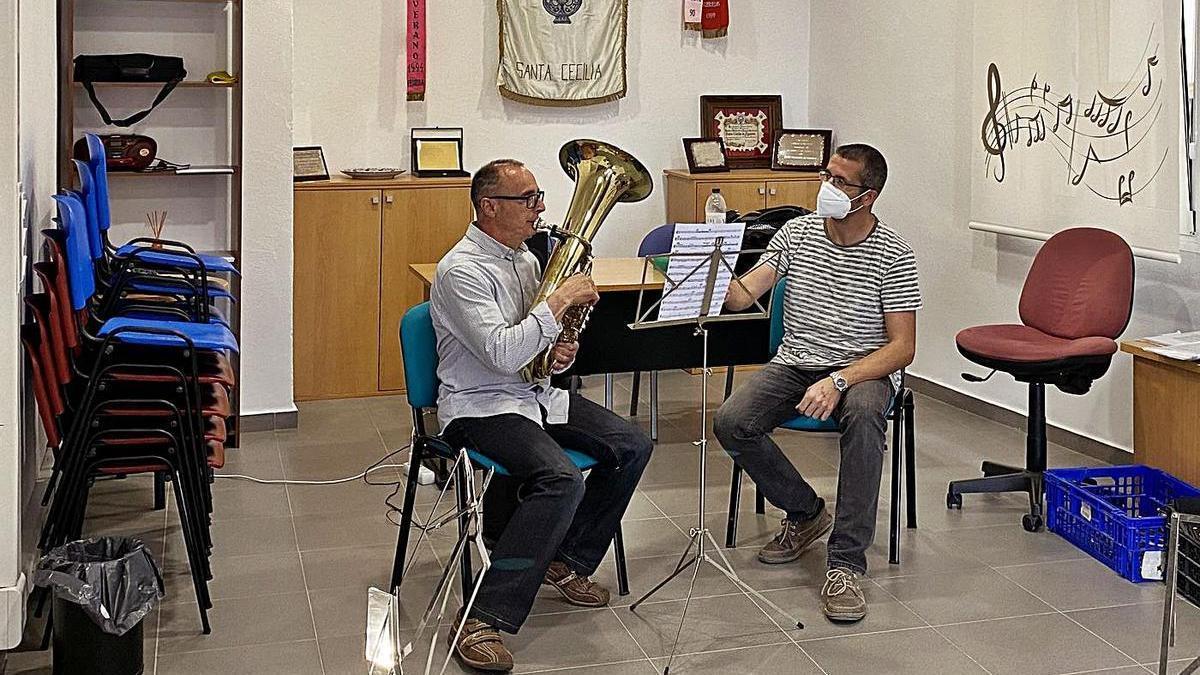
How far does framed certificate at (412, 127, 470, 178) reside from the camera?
21.9 ft

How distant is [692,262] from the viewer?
11.3 ft

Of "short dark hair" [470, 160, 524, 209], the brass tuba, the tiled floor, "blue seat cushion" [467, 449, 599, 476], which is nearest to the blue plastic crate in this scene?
the tiled floor

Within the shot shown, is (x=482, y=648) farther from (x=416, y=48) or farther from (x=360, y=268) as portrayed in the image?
(x=416, y=48)

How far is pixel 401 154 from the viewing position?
6.83 meters

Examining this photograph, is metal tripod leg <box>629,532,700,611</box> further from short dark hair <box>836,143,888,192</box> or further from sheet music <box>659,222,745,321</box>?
short dark hair <box>836,143,888,192</box>

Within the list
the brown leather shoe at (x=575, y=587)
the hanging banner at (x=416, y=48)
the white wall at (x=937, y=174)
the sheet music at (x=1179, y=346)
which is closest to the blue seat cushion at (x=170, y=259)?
the brown leather shoe at (x=575, y=587)

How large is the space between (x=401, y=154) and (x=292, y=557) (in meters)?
3.09

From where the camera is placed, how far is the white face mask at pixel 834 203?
4039 millimetres

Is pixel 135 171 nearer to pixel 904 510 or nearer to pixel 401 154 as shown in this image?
pixel 401 154

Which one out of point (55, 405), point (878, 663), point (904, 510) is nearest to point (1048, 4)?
point (904, 510)

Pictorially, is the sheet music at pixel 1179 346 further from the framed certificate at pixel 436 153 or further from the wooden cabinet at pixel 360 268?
the framed certificate at pixel 436 153

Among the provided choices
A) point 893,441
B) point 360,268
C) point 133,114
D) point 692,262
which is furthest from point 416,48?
point 692,262

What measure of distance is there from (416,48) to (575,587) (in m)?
3.68

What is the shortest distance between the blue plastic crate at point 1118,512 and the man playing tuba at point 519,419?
58.9 inches
